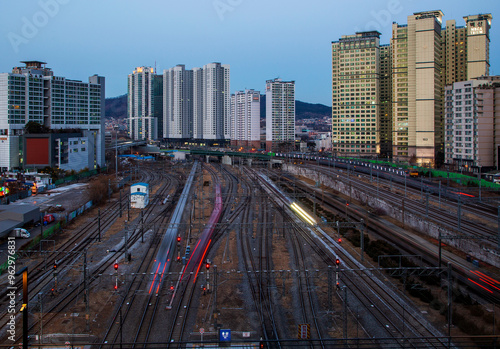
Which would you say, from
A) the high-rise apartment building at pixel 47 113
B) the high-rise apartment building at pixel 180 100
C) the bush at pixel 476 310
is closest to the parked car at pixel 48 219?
the high-rise apartment building at pixel 47 113

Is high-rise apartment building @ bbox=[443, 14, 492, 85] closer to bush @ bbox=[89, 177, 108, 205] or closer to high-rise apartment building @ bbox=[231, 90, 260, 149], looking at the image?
high-rise apartment building @ bbox=[231, 90, 260, 149]

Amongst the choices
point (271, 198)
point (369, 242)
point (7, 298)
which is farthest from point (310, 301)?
point (271, 198)

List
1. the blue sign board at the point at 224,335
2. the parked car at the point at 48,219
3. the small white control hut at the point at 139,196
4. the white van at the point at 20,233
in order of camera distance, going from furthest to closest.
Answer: the small white control hut at the point at 139,196
the parked car at the point at 48,219
the white van at the point at 20,233
the blue sign board at the point at 224,335

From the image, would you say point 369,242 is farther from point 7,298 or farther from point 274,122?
point 274,122

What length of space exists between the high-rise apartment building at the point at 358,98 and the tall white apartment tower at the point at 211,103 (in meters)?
54.1

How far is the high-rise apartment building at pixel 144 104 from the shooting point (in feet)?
494

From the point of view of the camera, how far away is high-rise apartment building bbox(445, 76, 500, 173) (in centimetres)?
4859

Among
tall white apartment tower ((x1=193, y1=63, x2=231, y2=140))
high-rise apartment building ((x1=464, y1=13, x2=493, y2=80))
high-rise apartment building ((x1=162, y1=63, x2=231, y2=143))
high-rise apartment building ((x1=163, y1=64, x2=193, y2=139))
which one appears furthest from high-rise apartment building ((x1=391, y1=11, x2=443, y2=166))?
high-rise apartment building ((x1=163, y1=64, x2=193, y2=139))

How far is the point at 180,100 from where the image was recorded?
139 m

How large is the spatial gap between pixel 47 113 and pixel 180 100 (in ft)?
255

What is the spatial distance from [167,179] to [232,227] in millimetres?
32819

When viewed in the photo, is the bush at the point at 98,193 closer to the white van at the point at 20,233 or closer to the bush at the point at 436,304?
the white van at the point at 20,233

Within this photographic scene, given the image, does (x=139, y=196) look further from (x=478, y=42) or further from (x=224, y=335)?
(x=478, y=42)

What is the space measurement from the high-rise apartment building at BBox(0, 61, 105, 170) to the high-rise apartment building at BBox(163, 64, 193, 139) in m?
68.2
